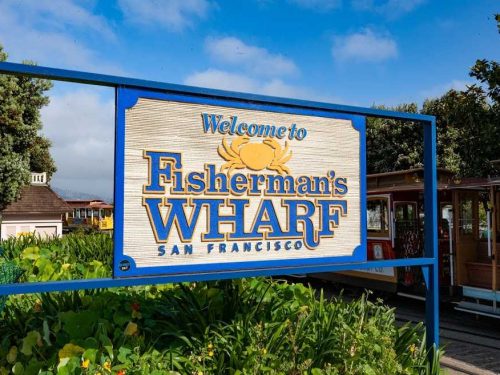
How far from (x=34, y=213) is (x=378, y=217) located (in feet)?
72.0

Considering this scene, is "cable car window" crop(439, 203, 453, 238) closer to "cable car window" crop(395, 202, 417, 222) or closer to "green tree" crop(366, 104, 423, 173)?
"cable car window" crop(395, 202, 417, 222)

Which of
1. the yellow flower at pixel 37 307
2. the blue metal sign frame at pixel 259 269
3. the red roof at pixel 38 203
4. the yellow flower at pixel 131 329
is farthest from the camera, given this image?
the red roof at pixel 38 203

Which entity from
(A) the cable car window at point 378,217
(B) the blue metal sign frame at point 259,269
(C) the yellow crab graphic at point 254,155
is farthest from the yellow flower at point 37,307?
(A) the cable car window at point 378,217

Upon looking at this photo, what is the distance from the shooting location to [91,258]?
10.0m

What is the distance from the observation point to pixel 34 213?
92.2ft

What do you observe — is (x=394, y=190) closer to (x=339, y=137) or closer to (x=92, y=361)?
(x=339, y=137)

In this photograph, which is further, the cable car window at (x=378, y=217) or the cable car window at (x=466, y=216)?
the cable car window at (x=378, y=217)

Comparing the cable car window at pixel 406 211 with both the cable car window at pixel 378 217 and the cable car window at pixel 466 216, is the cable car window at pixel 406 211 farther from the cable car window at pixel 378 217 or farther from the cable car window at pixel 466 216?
the cable car window at pixel 466 216

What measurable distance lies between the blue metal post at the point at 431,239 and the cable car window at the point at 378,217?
7691 mm

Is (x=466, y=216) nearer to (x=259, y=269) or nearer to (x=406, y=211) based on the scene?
(x=406, y=211)

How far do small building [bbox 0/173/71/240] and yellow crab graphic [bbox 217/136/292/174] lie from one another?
25.1 m

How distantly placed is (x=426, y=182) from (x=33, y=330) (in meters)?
4.27

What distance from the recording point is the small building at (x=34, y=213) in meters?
27.4

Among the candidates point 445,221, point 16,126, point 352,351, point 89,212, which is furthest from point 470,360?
point 89,212
